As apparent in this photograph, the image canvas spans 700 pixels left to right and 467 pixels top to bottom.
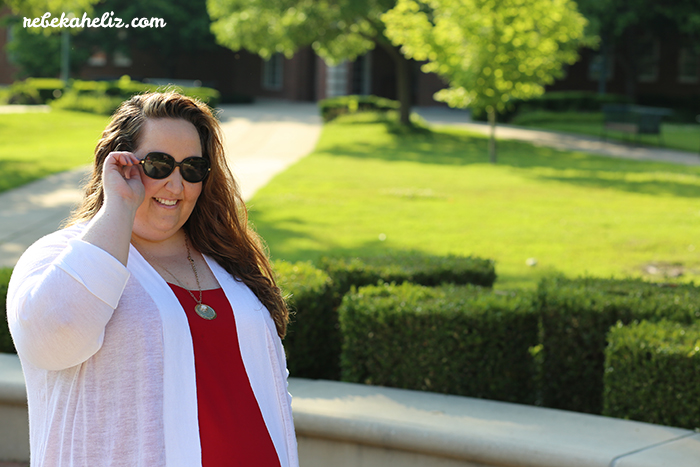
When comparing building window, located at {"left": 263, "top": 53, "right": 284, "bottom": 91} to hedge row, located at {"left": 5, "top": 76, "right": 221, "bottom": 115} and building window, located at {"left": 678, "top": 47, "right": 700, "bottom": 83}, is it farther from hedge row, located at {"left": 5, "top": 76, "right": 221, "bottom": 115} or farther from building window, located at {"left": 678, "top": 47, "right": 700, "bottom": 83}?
building window, located at {"left": 678, "top": 47, "right": 700, "bottom": 83}

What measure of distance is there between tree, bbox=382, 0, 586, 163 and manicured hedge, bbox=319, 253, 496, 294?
45.0ft

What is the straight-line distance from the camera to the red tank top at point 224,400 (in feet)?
6.55

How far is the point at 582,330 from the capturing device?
415 cm

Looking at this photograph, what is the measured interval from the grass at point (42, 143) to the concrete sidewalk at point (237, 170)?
0.67 meters

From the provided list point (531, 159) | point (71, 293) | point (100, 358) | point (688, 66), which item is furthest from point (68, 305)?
point (688, 66)

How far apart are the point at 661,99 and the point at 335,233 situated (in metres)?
32.9

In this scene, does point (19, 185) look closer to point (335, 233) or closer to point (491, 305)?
point (335, 233)

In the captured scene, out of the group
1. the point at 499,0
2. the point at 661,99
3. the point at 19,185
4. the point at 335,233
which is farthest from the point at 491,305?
the point at 661,99

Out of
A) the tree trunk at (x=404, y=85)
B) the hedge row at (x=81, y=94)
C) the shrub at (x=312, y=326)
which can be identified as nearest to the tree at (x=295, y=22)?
the tree trunk at (x=404, y=85)

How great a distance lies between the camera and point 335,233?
372 inches

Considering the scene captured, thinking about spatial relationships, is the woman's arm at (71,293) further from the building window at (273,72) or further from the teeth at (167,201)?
the building window at (273,72)

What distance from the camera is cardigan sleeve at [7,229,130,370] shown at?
1744 millimetres

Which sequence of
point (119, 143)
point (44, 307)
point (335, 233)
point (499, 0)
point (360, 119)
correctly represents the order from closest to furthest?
point (44, 307) → point (119, 143) → point (335, 233) → point (499, 0) → point (360, 119)

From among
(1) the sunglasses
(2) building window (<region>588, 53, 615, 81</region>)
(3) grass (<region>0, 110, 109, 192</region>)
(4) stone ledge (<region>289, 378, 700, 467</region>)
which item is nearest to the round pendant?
(1) the sunglasses
